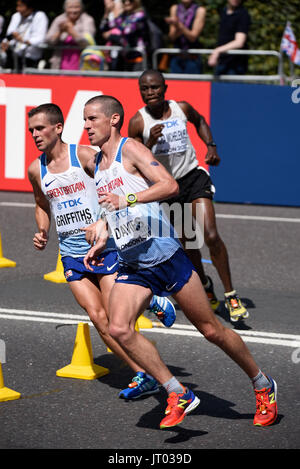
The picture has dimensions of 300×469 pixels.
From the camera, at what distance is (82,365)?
275 inches

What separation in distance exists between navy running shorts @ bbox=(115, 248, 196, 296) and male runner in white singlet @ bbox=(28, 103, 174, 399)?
0.74 metres

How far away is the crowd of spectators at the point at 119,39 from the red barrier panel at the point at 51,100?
72cm

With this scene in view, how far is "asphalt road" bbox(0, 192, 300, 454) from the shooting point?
5.68m

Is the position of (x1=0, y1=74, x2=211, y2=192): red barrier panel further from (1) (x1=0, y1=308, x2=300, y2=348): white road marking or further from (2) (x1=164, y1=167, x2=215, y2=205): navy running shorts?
(1) (x1=0, y1=308, x2=300, y2=348): white road marking

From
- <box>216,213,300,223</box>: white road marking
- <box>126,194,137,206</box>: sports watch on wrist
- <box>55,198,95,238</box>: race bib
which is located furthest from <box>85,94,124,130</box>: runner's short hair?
<box>216,213,300,223</box>: white road marking

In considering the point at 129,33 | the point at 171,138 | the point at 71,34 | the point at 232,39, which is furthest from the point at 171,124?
the point at 71,34

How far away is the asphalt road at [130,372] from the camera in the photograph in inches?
224

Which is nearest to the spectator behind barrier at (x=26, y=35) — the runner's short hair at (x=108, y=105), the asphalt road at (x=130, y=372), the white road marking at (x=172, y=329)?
the asphalt road at (x=130, y=372)

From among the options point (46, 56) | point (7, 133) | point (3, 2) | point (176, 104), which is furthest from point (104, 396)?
point (3, 2)

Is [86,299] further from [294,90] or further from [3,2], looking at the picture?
[3,2]

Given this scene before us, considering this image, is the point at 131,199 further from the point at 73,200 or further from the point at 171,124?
the point at 171,124

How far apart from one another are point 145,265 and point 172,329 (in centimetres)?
235

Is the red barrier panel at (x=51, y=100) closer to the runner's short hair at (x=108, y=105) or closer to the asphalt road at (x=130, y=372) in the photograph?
the asphalt road at (x=130, y=372)

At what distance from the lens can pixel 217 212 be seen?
13703 millimetres
